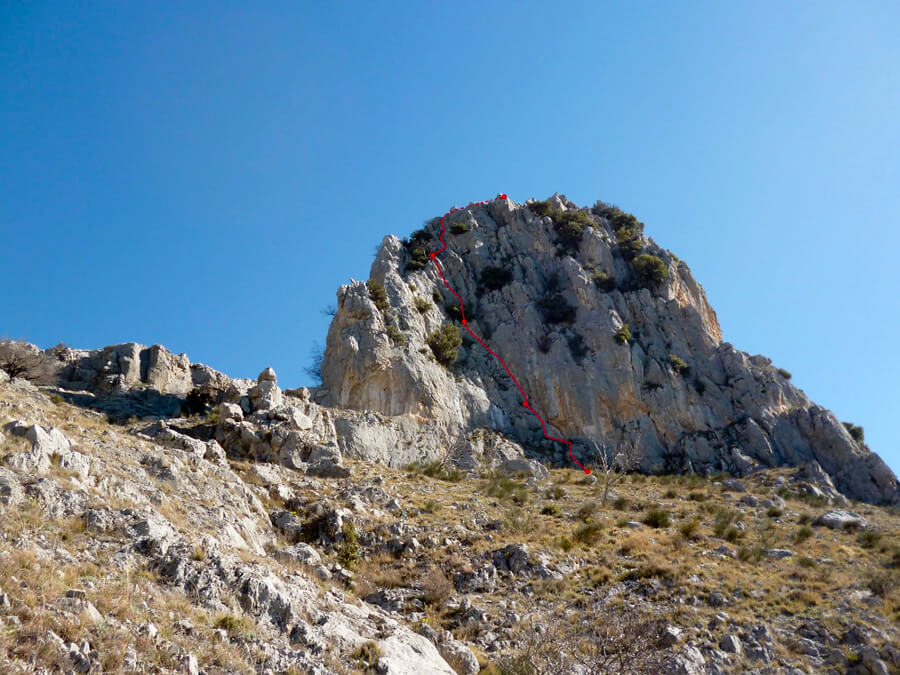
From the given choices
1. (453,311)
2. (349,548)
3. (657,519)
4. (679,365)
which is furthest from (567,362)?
(349,548)

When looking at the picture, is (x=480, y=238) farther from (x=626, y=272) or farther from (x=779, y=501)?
(x=779, y=501)

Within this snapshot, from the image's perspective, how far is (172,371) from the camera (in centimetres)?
2962

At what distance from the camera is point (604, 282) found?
151 ft

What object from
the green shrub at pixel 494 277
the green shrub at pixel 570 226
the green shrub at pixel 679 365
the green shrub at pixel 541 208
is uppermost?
the green shrub at pixel 541 208

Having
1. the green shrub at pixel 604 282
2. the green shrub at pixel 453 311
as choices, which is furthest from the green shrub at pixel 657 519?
the green shrub at pixel 604 282

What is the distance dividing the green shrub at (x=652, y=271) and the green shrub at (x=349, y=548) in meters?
36.8

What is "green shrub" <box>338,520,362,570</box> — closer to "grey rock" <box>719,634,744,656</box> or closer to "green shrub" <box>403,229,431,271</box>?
"grey rock" <box>719,634,744,656</box>

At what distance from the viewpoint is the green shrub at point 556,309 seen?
4294 cm

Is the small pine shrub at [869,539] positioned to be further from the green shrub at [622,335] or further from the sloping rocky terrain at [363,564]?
the green shrub at [622,335]

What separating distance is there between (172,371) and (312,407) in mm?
8971

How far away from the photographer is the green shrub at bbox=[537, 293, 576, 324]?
42.9 meters

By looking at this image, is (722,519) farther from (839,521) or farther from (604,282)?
(604,282)

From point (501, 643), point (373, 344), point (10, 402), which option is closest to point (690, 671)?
point (501, 643)

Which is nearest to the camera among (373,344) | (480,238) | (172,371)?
(172,371)
